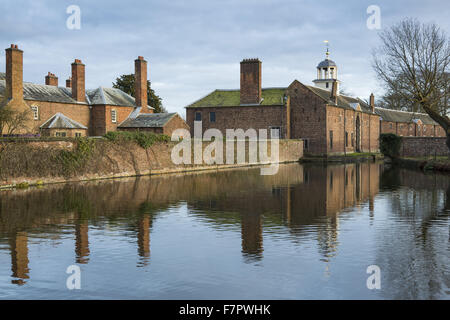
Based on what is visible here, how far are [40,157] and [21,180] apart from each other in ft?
5.27

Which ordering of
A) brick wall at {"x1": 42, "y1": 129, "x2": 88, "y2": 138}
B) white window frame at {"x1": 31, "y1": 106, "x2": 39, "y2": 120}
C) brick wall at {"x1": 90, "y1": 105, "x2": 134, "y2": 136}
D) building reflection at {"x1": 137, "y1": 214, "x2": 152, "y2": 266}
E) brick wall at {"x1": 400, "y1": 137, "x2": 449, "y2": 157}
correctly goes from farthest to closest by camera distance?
1. brick wall at {"x1": 400, "y1": 137, "x2": 449, "y2": 157}
2. brick wall at {"x1": 90, "y1": 105, "x2": 134, "y2": 136}
3. brick wall at {"x1": 42, "y1": 129, "x2": 88, "y2": 138}
4. white window frame at {"x1": 31, "y1": 106, "x2": 39, "y2": 120}
5. building reflection at {"x1": 137, "y1": 214, "x2": 152, "y2": 266}

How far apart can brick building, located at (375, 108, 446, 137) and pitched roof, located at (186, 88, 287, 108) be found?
27.0 metres

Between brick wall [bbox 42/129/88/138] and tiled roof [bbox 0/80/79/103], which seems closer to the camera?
tiled roof [bbox 0/80/79/103]

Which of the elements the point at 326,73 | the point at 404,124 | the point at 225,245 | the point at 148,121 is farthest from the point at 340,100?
the point at 225,245

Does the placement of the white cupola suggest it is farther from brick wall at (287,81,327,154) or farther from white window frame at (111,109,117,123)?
white window frame at (111,109,117,123)

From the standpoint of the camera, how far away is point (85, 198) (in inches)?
754

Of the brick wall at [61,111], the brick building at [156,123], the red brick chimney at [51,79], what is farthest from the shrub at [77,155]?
the red brick chimney at [51,79]

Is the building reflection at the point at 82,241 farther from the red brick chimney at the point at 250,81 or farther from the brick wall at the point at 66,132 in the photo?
the red brick chimney at the point at 250,81

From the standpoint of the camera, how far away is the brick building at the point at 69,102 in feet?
117

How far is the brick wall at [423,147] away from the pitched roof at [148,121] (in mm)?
24565

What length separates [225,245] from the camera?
10.7 meters

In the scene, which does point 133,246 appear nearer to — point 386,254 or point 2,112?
point 386,254

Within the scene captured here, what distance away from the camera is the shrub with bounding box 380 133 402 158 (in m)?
46.8

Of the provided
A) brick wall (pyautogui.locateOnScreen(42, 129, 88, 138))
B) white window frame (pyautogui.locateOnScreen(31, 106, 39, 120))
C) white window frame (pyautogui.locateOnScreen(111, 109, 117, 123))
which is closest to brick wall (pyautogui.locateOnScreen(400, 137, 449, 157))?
white window frame (pyautogui.locateOnScreen(111, 109, 117, 123))
